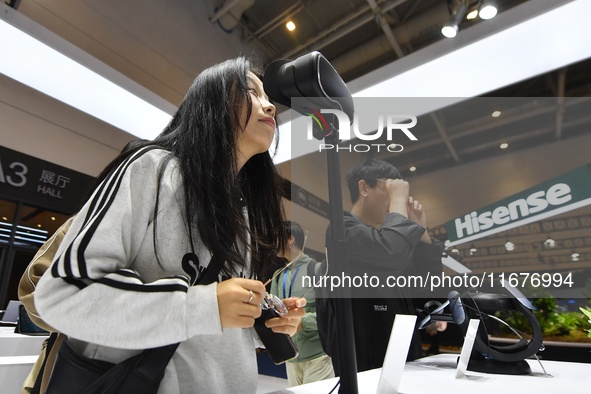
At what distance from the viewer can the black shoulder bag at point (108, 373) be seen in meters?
0.43

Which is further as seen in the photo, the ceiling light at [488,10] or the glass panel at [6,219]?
the glass panel at [6,219]

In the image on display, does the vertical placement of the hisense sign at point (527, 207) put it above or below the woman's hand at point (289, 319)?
above

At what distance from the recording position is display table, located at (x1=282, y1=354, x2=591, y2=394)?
0.65 meters

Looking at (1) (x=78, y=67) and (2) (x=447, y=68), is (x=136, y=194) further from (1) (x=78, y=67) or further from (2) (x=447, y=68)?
(1) (x=78, y=67)

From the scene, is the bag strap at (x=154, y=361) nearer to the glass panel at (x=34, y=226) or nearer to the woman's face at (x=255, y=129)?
the woman's face at (x=255, y=129)

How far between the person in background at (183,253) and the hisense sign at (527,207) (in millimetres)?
662

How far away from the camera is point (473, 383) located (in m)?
0.73

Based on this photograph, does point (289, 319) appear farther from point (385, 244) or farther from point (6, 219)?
point (6, 219)

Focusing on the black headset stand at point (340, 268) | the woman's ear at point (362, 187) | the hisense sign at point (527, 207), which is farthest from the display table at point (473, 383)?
the woman's ear at point (362, 187)

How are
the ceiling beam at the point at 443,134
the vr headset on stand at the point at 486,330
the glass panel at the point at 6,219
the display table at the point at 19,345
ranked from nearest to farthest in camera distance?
the vr headset on stand at the point at 486,330 → the ceiling beam at the point at 443,134 → the display table at the point at 19,345 → the glass panel at the point at 6,219

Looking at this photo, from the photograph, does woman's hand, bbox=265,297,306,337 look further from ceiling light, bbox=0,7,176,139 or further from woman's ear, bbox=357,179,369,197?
ceiling light, bbox=0,7,176,139

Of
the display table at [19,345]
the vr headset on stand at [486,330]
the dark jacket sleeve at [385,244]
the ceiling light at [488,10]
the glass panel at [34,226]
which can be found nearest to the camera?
the vr headset on stand at [486,330]

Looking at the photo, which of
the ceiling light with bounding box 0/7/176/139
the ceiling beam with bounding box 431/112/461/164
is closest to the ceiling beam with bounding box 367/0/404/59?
Result: the ceiling light with bounding box 0/7/176/139

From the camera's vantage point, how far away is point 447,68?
132 cm
